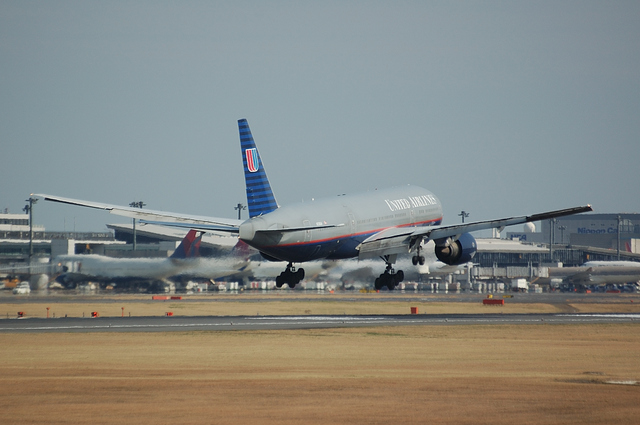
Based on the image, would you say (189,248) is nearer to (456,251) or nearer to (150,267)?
(150,267)

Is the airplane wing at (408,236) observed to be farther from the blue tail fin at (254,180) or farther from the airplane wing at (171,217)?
the airplane wing at (171,217)

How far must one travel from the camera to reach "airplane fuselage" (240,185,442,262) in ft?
180

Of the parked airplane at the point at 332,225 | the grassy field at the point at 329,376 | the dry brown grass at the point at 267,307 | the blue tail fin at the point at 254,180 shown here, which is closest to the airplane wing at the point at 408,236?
the parked airplane at the point at 332,225

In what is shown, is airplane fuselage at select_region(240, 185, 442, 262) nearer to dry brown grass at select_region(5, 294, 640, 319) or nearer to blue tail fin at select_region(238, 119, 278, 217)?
blue tail fin at select_region(238, 119, 278, 217)

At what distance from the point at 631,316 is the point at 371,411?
5809cm

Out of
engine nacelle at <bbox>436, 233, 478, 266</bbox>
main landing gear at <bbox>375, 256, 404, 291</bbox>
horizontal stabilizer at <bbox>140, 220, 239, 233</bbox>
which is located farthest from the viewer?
main landing gear at <bbox>375, 256, 404, 291</bbox>

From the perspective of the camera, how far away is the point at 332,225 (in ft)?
190

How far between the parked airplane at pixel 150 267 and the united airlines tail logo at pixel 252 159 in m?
50.5

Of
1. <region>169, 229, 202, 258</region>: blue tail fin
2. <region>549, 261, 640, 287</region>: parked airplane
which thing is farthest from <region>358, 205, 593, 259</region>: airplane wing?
<region>549, 261, 640, 287</region>: parked airplane

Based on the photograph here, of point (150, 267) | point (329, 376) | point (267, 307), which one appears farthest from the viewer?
point (150, 267)

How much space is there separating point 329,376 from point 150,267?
7616 cm

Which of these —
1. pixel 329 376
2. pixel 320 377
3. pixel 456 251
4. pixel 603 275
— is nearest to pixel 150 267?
pixel 456 251

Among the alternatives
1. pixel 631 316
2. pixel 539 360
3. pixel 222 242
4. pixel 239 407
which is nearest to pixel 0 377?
pixel 239 407

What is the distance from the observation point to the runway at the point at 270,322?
66.5 m
